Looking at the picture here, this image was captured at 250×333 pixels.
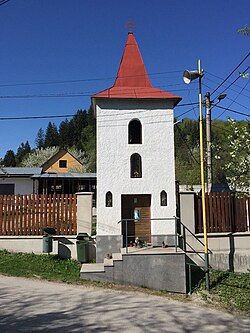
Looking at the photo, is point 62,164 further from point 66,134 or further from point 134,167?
point 134,167

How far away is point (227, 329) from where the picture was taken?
314 inches

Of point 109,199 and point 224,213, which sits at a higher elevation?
point 109,199

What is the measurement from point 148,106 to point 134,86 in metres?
1.15

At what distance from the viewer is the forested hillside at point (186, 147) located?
13359 millimetres

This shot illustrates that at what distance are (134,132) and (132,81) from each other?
2051 millimetres

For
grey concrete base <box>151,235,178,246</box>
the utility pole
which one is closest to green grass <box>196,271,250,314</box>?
grey concrete base <box>151,235,178,246</box>

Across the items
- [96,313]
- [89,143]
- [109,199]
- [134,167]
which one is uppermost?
[89,143]

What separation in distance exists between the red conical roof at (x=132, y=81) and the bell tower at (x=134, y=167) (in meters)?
0.04

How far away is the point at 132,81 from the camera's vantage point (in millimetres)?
15227

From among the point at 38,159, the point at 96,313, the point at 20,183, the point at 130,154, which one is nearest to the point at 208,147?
the point at 130,154

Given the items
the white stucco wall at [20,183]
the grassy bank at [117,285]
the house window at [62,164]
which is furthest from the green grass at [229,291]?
the house window at [62,164]

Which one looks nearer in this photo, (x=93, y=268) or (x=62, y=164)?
(x=93, y=268)

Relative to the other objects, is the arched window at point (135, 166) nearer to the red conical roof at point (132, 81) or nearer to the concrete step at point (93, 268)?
the red conical roof at point (132, 81)

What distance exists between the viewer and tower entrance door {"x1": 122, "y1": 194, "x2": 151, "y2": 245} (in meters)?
14.4
